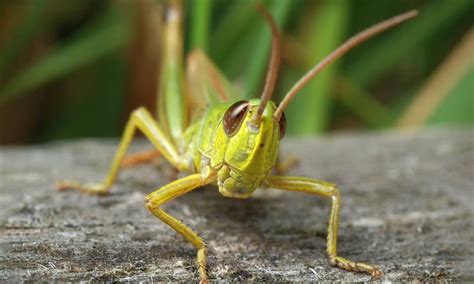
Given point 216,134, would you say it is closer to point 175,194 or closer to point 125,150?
point 175,194

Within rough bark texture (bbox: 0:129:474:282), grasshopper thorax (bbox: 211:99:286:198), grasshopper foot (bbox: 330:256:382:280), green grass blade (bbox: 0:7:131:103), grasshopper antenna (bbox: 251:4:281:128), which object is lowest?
grasshopper foot (bbox: 330:256:382:280)

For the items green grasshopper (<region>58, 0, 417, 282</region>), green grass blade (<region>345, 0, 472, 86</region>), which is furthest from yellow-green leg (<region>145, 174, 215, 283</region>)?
green grass blade (<region>345, 0, 472, 86</region>)

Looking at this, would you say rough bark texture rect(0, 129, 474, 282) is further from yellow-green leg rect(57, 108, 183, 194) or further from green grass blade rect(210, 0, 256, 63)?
green grass blade rect(210, 0, 256, 63)

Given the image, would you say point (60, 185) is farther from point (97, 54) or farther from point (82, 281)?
point (97, 54)

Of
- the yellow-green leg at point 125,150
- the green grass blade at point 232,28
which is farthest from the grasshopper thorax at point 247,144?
the green grass blade at point 232,28

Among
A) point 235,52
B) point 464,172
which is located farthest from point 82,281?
point 235,52

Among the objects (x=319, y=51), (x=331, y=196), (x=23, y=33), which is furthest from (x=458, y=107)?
(x=23, y=33)
